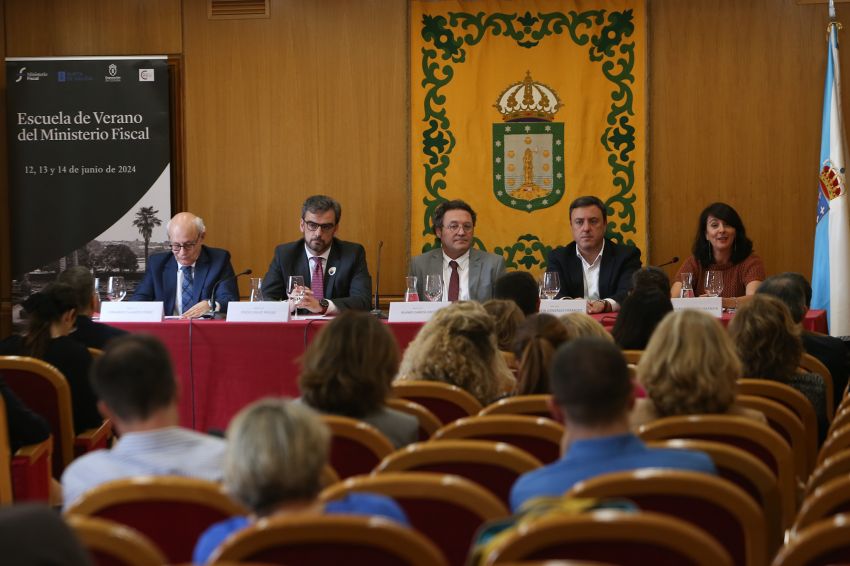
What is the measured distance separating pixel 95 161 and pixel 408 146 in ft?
7.01

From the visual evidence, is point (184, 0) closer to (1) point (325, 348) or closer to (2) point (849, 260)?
(2) point (849, 260)

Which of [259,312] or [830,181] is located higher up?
[830,181]

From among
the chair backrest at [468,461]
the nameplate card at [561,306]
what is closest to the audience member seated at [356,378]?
the chair backrest at [468,461]

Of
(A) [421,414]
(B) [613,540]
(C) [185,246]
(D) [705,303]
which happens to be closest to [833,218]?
(D) [705,303]

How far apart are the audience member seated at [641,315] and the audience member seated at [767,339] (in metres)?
0.48

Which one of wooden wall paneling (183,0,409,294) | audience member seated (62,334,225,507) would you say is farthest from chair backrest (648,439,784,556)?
wooden wall paneling (183,0,409,294)

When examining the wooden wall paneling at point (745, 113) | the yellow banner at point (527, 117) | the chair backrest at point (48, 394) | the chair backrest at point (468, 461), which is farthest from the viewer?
the yellow banner at point (527, 117)

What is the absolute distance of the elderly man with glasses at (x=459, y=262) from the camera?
21.8 ft

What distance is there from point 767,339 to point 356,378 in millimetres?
1549

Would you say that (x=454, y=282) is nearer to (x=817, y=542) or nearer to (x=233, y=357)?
(x=233, y=357)

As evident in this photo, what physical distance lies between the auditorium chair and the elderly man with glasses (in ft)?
8.72

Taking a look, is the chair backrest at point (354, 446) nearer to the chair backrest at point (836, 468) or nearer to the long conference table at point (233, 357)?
the chair backrest at point (836, 468)

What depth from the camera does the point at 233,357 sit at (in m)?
5.64

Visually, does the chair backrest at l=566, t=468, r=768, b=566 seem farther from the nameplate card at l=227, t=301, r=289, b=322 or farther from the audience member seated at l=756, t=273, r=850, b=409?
the nameplate card at l=227, t=301, r=289, b=322
